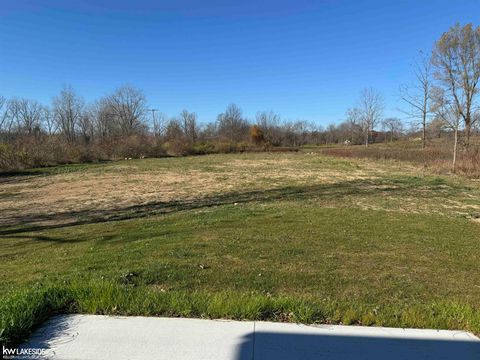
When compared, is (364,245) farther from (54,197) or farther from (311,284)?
(54,197)

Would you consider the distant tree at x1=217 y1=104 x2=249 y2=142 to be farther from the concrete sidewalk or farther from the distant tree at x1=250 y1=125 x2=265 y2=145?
the concrete sidewalk

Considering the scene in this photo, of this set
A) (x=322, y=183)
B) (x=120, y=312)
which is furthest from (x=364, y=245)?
(x=322, y=183)

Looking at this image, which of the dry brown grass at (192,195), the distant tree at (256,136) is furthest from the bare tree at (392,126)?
the dry brown grass at (192,195)

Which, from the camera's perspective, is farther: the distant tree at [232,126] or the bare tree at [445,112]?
the distant tree at [232,126]

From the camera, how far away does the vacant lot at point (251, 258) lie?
316 centimetres

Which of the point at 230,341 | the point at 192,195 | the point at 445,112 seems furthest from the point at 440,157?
the point at 230,341

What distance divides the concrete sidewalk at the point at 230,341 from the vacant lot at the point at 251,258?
191 millimetres

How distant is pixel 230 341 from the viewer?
256 cm

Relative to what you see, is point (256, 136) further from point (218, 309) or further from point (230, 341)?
point (230, 341)

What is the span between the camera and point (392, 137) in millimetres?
82938

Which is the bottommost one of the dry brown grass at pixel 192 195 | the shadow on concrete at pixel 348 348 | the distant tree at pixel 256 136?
the dry brown grass at pixel 192 195

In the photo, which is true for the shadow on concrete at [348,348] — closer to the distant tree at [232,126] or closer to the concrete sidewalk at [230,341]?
the concrete sidewalk at [230,341]

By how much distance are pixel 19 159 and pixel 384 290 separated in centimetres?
3213

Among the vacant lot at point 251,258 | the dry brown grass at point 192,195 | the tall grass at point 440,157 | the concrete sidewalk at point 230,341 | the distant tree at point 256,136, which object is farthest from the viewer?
the distant tree at point 256,136
